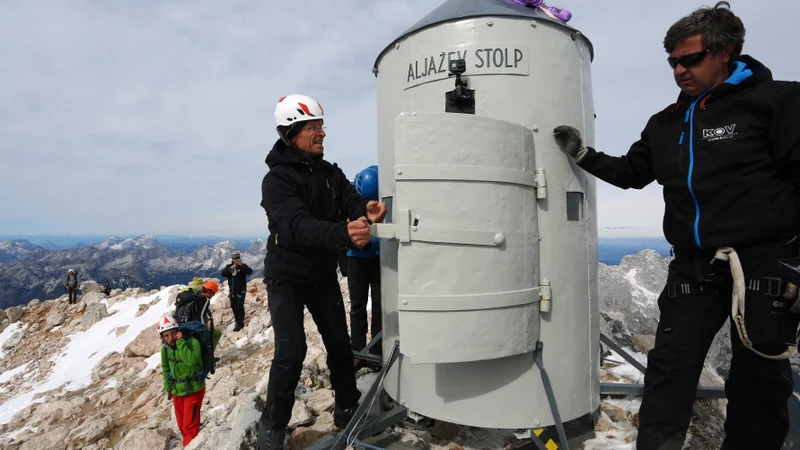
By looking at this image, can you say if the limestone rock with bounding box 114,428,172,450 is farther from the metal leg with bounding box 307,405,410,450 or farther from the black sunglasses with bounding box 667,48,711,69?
the black sunglasses with bounding box 667,48,711,69

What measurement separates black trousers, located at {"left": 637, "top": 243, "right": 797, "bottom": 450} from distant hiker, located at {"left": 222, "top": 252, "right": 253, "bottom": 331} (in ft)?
35.8

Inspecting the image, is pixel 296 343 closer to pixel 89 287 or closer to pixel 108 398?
pixel 108 398

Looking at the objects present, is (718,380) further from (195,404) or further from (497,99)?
(195,404)

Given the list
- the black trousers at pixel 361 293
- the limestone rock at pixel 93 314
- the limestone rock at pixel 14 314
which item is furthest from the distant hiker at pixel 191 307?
the limestone rock at pixel 14 314

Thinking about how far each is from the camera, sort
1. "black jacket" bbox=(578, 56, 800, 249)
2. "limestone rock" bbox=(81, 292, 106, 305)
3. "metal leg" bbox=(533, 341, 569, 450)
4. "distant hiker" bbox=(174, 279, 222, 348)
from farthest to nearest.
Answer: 1. "limestone rock" bbox=(81, 292, 106, 305)
2. "distant hiker" bbox=(174, 279, 222, 348)
3. "metal leg" bbox=(533, 341, 569, 450)
4. "black jacket" bbox=(578, 56, 800, 249)

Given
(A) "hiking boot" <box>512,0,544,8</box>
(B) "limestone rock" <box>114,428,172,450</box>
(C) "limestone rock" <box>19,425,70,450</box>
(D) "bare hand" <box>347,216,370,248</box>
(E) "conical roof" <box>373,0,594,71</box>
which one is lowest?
(C) "limestone rock" <box>19,425,70,450</box>

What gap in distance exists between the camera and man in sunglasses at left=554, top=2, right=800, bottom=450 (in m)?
2.13

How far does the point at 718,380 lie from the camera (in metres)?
4.96

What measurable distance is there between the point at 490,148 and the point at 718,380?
15.0 feet

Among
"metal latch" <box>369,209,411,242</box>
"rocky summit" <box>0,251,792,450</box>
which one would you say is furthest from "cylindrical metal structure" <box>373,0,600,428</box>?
"rocky summit" <box>0,251,792,450</box>

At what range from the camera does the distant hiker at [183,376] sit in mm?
5719

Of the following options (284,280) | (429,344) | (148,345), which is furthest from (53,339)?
(429,344)

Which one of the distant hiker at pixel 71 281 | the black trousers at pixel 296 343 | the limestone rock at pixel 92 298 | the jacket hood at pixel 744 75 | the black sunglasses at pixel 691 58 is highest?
the black sunglasses at pixel 691 58

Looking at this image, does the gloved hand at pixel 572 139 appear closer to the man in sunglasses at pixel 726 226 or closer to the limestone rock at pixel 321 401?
the man in sunglasses at pixel 726 226
